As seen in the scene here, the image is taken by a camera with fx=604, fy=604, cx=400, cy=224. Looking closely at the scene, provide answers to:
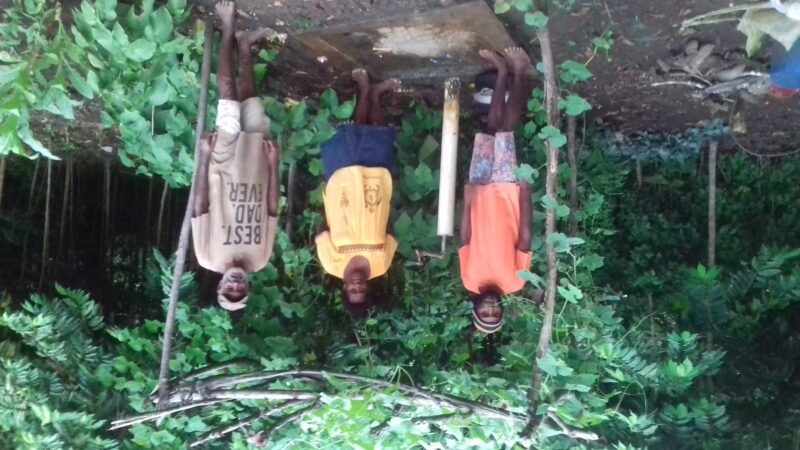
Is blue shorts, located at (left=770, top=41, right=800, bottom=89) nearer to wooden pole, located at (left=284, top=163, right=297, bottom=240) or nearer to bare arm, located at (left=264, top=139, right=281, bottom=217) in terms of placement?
bare arm, located at (left=264, top=139, right=281, bottom=217)

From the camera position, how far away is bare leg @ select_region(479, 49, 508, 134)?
2260 mm

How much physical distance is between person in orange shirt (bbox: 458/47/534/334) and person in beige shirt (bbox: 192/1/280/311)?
806mm

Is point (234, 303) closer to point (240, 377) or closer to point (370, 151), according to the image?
point (240, 377)

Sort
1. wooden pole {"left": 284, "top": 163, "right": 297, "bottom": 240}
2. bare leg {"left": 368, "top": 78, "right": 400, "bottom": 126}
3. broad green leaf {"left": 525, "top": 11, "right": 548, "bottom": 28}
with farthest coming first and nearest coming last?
wooden pole {"left": 284, "top": 163, "right": 297, "bottom": 240} → bare leg {"left": 368, "top": 78, "right": 400, "bottom": 126} → broad green leaf {"left": 525, "top": 11, "right": 548, "bottom": 28}

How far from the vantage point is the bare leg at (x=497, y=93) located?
2.26 m

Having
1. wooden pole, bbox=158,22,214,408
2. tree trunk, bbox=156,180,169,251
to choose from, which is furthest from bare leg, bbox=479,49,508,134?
tree trunk, bbox=156,180,169,251

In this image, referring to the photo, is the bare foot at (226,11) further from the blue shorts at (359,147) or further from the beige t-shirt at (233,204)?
the blue shorts at (359,147)

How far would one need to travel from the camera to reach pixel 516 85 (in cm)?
226

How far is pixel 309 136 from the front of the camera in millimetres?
2461

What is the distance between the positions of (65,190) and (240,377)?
1785mm

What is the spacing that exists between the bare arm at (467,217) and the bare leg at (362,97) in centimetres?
54

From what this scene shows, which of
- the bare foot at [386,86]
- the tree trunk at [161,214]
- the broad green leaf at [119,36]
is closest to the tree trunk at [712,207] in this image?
the bare foot at [386,86]

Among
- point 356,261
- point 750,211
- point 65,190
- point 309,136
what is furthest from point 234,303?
point 750,211

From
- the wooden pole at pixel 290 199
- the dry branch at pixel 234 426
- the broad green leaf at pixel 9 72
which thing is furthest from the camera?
the wooden pole at pixel 290 199
